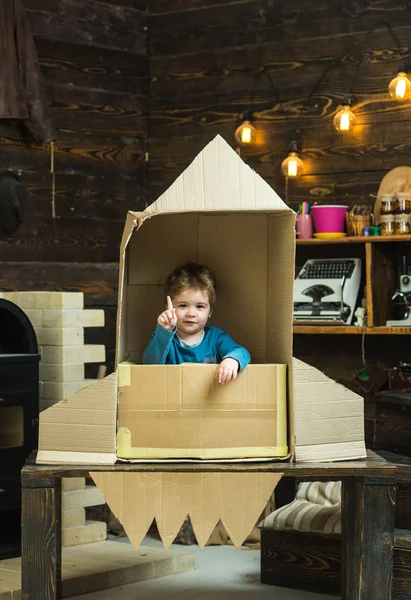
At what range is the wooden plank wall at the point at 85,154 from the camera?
5.27m

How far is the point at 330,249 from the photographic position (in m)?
5.40

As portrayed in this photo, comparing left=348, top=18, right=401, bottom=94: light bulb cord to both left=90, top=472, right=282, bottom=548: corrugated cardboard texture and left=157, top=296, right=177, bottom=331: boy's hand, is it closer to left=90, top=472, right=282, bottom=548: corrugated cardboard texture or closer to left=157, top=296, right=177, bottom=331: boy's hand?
left=157, top=296, right=177, bottom=331: boy's hand

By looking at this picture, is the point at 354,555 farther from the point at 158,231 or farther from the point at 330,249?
the point at 330,249

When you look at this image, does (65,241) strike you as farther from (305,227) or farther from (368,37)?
(368,37)

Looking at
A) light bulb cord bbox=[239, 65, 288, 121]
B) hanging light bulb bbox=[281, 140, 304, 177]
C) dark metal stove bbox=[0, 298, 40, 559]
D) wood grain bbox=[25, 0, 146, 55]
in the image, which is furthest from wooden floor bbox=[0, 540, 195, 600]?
wood grain bbox=[25, 0, 146, 55]

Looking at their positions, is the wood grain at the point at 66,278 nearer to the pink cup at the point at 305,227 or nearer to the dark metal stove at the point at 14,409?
the dark metal stove at the point at 14,409

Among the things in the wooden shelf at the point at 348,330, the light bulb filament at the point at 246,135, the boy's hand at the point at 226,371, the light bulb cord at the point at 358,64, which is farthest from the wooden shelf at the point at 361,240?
the boy's hand at the point at 226,371

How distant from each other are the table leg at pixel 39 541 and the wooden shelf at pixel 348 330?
8.12 ft

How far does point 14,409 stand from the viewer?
4383mm

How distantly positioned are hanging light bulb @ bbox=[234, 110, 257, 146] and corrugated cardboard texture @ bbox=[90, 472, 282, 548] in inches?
117

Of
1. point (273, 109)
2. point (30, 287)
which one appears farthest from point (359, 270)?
point (30, 287)

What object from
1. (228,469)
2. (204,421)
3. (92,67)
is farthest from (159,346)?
(92,67)

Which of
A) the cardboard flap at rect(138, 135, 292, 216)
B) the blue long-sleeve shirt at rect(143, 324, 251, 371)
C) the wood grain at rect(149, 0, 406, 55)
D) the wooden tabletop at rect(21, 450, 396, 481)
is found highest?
the wood grain at rect(149, 0, 406, 55)

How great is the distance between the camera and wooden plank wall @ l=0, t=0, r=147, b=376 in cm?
527
